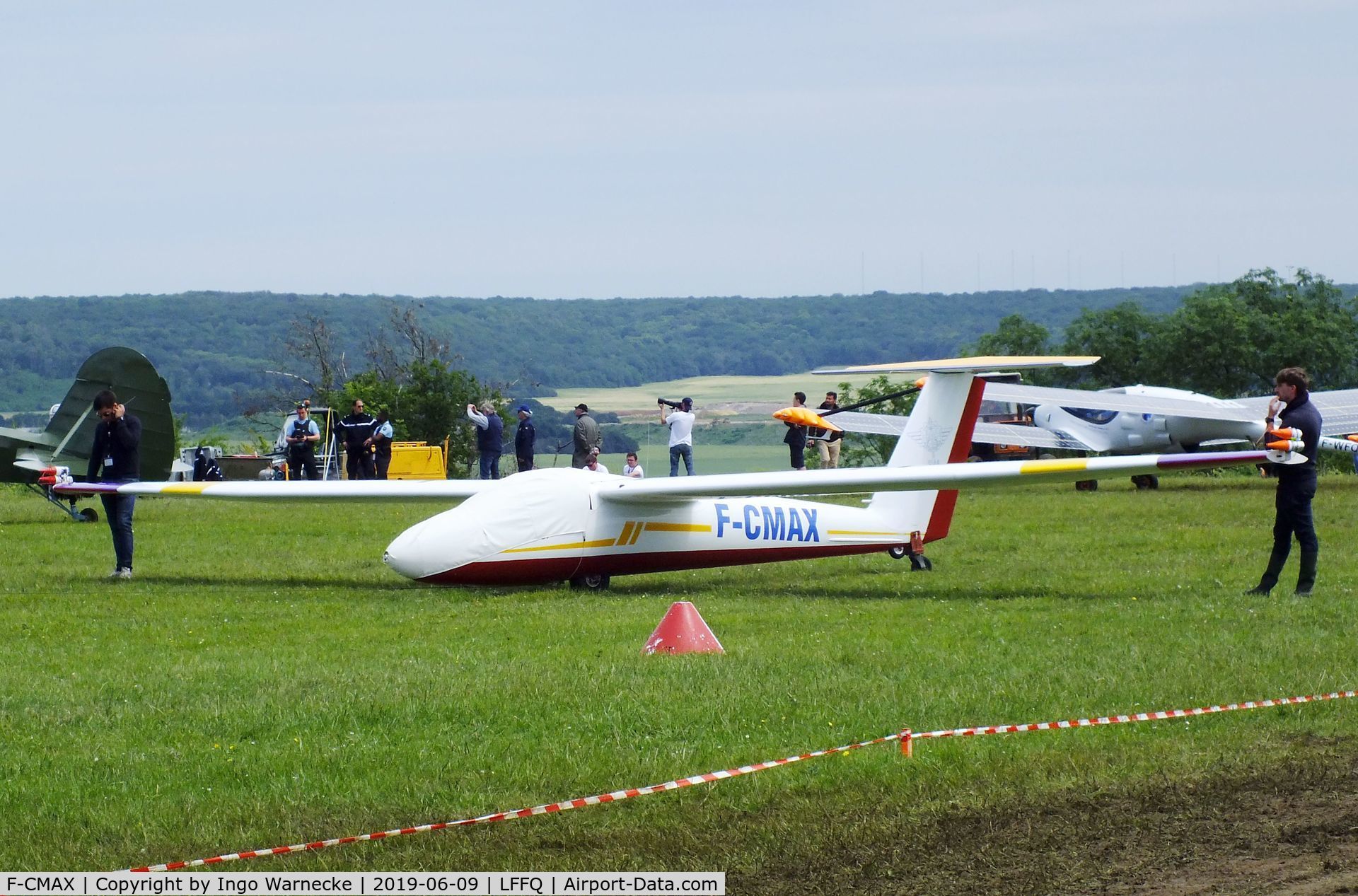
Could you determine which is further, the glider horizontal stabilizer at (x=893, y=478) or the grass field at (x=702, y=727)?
the glider horizontal stabilizer at (x=893, y=478)

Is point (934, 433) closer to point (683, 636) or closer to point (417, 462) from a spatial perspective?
point (683, 636)

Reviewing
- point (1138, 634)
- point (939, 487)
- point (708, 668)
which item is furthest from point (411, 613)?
point (1138, 634)

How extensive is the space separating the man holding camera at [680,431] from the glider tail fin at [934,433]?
1069 centimetres

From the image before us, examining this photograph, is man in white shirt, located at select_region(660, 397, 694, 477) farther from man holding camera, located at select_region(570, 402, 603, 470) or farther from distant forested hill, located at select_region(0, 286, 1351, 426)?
distant forested hill, located at select_region(0, 286, 1351, 426)

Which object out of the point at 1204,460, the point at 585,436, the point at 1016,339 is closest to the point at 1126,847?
the point at 1204,460

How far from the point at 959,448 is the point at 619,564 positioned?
395 cm

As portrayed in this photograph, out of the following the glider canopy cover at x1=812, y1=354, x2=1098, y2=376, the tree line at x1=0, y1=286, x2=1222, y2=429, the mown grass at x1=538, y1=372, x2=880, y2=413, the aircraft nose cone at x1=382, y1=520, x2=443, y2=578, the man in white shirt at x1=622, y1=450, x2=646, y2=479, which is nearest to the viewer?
the glider canopy cover at x1=812, y1=354, x2=1098, y2=376

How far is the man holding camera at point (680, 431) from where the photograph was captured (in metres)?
27.0

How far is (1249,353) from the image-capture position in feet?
188

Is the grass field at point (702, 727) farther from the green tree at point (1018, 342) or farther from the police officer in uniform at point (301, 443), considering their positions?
the green tree at point (1018, 342)

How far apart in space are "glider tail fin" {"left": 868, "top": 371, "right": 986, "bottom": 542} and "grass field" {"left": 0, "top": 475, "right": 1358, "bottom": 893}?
1.16m

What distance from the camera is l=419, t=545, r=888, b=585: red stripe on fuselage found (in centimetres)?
1468

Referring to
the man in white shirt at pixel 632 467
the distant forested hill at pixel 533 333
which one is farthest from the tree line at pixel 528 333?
the man in white shirt at pixel 632 467

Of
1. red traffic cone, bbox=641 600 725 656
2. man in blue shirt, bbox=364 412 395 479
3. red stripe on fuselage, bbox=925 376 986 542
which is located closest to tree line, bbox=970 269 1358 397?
man in blue shirt, bbox=364 412 395 479
